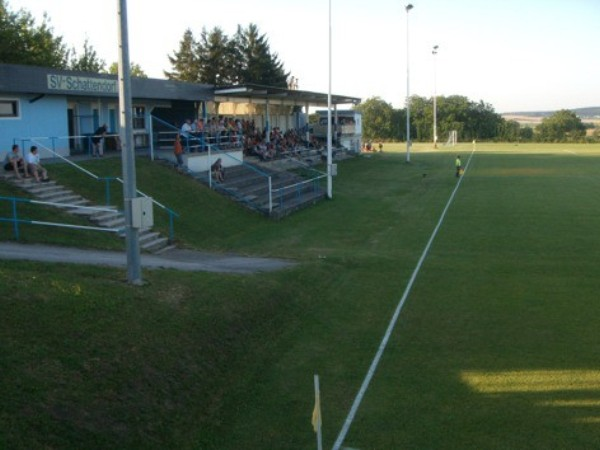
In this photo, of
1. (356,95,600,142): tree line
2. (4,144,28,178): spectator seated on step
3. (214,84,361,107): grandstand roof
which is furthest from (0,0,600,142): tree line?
(4,144,28,178): spectator seated on step

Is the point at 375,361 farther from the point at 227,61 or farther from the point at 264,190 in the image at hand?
the point at 227,61

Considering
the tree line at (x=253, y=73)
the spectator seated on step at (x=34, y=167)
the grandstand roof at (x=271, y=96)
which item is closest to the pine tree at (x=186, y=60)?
the tree line at (x=253, y=73)

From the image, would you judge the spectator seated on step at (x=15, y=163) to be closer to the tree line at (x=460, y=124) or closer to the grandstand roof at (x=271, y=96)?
the grandstand roof at (x=271, y=96)

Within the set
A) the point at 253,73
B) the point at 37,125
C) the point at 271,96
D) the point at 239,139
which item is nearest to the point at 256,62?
the point at 253,73

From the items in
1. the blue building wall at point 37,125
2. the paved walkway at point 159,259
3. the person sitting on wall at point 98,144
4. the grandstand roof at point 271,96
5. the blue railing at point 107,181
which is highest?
the grandstand roof at point 271,96

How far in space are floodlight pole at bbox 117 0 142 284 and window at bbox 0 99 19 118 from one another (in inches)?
574

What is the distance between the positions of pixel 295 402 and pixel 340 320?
4.09 metres

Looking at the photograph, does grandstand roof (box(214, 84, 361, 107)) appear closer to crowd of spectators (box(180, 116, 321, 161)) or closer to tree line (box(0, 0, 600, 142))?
crowd of spectators (box(180, 116, 321, 161))

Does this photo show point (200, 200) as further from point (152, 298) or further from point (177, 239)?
point (152, 298)

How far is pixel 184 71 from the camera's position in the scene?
8881cm

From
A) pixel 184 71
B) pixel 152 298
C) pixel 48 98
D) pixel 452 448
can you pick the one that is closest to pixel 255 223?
pixel 48 98

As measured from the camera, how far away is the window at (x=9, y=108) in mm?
24391

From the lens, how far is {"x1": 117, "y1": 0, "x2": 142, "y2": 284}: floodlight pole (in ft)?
38.1

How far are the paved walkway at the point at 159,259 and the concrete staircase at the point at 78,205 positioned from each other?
553mm
